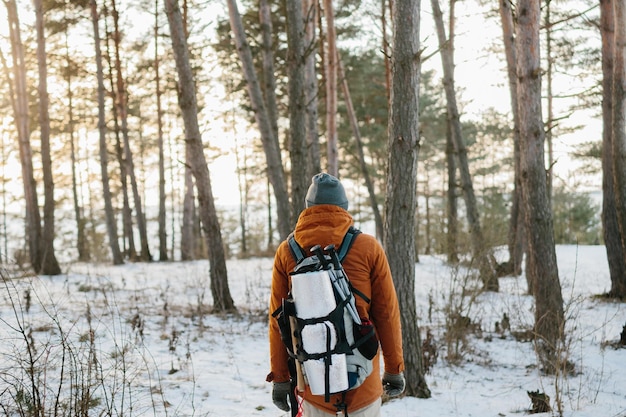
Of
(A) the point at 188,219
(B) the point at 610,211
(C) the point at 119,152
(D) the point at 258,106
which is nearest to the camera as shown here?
(D) the point at 258,106

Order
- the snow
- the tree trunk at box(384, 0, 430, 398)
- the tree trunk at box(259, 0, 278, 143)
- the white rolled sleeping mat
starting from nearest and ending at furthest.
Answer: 1. the white rolled sleeping mat
2. the snow
3. the tree trunk at box(384, 0, 430, 398)
4. the tree trunk at box(259, 0, 278, 143)

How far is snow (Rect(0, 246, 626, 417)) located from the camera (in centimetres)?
374

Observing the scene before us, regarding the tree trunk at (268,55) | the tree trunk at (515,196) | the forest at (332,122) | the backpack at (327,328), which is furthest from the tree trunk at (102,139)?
the backpack at (327,328)

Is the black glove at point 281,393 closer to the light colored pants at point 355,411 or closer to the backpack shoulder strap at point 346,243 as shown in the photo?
the light colored pants at point 355,411

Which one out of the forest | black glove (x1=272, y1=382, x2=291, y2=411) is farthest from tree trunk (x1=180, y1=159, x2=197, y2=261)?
black glove (x1=272, y1=382, x2=291, y2=411)

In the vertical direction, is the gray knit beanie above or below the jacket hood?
above

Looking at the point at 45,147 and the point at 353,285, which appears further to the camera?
the point at 45,147

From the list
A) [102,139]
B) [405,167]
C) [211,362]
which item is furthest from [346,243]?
[102,139]

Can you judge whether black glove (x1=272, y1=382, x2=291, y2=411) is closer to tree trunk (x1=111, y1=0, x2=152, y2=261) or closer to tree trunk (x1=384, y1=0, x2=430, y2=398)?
tree trunk (x1=384, y1=0, x2=430, y2=398)

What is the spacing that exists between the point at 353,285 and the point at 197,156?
5.63 meters

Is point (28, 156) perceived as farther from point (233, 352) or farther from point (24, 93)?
point (233, 352)

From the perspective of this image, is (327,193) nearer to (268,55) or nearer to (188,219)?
(268,55)

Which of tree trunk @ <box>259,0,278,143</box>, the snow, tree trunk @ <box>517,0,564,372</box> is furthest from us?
tree trunk @ <box>259,0,278,143</box>

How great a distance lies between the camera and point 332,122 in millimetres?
11641
